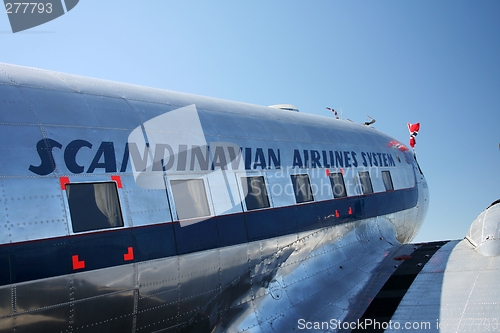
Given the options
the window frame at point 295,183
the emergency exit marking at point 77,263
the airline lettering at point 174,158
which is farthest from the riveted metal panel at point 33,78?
the window frame at point 295,183

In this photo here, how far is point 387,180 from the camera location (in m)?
15.9

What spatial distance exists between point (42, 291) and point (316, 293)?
6.10 metres

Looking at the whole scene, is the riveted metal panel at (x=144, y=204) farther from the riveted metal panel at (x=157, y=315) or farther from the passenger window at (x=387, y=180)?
the passenger window at (x=387, y=180)

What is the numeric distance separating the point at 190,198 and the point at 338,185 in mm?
5273

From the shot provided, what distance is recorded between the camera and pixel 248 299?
930cm

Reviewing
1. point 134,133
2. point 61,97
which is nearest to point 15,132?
point 61,97

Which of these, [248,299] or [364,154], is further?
[364,154]

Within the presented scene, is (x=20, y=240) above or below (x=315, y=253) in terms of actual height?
above

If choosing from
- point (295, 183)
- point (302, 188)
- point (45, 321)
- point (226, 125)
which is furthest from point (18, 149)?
point (302, 188)

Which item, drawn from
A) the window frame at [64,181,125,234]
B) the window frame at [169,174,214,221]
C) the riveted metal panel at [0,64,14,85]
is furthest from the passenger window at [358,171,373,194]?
the riveted metal panel at [0,64,14,85]

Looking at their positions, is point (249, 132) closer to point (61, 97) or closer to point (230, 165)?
point (230, 165)

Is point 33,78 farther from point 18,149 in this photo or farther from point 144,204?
point 144,204

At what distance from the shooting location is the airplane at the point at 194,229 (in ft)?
21.6

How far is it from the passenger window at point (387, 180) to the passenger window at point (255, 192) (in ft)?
22.0
